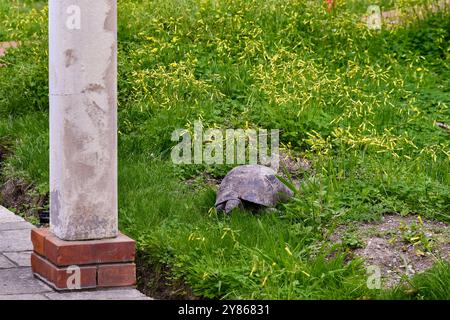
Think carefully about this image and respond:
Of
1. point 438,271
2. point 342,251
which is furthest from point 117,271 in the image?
point 438,271

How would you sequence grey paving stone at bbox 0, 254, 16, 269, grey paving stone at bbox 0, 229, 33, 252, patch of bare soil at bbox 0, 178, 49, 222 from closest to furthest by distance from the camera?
grey paving stone at bbox 0, 254, 16, 269, grey paving stone at bbox 0, 229, 33, 252, patch of bare soil at bbox 0, 178, 49, 222

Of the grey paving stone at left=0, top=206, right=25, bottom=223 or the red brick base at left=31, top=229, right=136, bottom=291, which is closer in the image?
the red brick base at left=31, top=229, right=136, bottom=291

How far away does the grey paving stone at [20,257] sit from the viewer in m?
6.22

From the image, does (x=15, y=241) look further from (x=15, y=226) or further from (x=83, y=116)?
(x=83, y=116)

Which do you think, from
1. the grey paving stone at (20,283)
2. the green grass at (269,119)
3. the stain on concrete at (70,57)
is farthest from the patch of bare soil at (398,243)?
the stain on concrete at (70,57)

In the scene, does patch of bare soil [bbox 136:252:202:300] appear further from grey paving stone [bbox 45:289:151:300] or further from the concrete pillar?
the concrete pillar

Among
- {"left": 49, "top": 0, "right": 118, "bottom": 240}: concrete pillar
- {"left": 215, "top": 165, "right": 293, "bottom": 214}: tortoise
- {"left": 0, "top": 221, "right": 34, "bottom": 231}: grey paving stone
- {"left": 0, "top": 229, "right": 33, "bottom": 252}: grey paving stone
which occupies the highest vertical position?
{"left": 49, "top": 0, "right": 118, "bottom": 240}: concrete pillar

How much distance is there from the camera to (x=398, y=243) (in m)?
6.20

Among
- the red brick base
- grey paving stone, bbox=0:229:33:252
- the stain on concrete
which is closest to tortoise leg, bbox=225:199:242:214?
the red brick base

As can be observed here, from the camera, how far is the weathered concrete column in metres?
5.50

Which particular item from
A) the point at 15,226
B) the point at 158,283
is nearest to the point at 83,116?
the point at 158,283

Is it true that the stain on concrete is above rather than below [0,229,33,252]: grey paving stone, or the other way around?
above

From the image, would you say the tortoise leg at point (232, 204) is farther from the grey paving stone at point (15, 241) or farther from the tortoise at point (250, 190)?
the grey paving stone at point (15, 241)

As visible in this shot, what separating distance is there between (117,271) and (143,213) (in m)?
1.11
